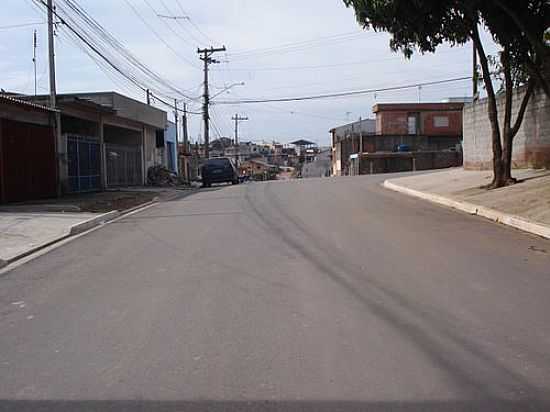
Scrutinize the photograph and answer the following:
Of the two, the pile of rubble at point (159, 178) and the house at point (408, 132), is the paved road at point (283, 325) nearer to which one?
the pile of rubble at point (159, 178)

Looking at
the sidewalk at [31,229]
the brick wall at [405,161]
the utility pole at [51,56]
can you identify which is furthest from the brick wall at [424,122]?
the sidewalk at [31,229]

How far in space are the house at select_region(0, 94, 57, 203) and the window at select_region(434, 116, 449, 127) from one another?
51.7 meters

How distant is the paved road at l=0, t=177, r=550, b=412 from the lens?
5.04 meters

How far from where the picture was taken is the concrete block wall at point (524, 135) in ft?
70.7

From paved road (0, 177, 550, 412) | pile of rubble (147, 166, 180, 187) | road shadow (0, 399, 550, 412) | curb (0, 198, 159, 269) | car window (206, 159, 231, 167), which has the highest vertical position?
car window (206, 159, 231, 167)

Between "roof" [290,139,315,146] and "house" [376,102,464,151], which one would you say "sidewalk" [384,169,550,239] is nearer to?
"house" [376,102,464,151]

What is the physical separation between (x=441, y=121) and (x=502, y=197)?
54165mm

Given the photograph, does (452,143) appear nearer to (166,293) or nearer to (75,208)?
(75,208)

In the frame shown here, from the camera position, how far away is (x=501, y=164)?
2023cm

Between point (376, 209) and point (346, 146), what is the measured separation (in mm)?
52871

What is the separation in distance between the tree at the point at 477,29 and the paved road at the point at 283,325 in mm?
6955

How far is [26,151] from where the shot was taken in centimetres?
2283

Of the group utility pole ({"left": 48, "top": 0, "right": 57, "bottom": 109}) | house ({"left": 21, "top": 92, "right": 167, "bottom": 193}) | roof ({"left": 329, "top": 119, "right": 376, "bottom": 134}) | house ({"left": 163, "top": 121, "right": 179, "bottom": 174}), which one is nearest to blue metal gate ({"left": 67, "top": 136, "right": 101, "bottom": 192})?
house ({"left": 21, "top": 92, "right": 167, "bottom": 193})

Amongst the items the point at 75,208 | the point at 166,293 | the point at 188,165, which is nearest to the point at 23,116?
the point at 75,208
